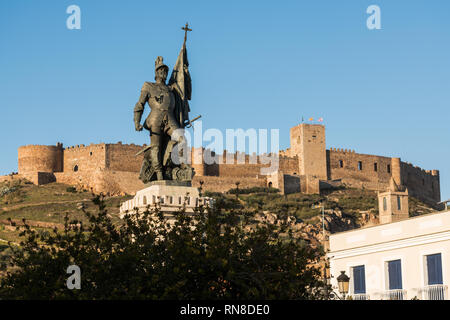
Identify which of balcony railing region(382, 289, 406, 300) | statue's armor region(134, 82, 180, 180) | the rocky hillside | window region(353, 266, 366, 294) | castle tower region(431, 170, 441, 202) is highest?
castle tower region(431, 170, 441, 202)

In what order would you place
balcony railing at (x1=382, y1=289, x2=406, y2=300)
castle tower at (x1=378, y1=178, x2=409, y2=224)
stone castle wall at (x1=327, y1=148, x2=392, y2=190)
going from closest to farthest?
balcony railing at (x1=382, y1=289, x2=406, y2=300)
castle tower at (x1=378, y1=178, x2=409, y2=224)
stone castle wall at (x1=327, y1=148, x2=392, y2=190)

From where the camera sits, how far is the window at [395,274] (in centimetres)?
2595

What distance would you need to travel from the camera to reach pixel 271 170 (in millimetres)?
94375

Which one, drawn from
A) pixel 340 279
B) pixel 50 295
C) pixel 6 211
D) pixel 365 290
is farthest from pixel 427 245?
pixel 6 211

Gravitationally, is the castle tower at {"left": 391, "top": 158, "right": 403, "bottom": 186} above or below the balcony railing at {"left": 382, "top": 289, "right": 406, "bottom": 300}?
above

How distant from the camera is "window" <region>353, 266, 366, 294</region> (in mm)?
27202

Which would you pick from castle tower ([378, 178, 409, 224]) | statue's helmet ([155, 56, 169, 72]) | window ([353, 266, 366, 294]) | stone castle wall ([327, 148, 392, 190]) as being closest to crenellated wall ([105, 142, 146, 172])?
stone castle wall ([327, 148, 392, 190])

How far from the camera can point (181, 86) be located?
36.9 ft

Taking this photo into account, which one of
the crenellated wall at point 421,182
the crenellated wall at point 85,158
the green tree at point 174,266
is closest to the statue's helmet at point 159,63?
the green tree at point 174,266

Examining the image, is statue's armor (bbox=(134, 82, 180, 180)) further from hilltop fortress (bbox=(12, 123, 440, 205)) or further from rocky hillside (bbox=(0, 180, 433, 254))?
hilltop fortress (bbox=(12, 123, 440, 205))

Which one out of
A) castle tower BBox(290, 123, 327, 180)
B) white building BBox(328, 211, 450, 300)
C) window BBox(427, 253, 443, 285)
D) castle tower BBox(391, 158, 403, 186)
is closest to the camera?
window BBox(427, 253, 443, 285)

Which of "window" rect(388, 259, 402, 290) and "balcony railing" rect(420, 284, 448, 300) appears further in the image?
"window" rect(388, 259, 402, 290)

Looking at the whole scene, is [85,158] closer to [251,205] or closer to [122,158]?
[122,158]

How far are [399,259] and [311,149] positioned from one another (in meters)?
69.3
